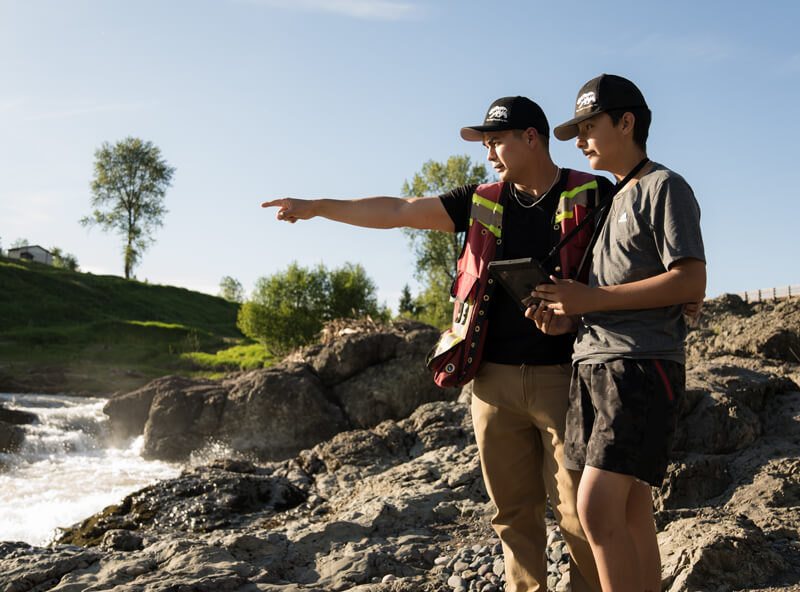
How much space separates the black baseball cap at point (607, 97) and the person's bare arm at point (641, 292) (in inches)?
26.4

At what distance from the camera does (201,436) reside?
1239cm

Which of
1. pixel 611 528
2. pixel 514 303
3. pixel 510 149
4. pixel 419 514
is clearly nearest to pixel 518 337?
pixel 514 303

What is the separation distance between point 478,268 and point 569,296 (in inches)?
27.8

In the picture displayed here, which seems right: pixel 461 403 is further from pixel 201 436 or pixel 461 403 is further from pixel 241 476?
pixel 201 436

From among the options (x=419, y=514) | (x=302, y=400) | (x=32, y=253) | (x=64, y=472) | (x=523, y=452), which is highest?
(x=32, y=253)

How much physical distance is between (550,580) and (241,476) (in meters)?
4.70

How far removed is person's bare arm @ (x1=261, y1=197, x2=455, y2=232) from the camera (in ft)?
11.3

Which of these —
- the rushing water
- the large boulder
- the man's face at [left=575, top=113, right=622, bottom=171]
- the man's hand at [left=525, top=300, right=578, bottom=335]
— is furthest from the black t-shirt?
the large boulder

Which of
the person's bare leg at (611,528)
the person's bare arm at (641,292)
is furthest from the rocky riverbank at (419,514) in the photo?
the person's bare arm at (641,292)

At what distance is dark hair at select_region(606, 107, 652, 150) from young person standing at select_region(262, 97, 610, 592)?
13.8 inches

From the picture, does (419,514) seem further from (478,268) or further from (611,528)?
(611,528)

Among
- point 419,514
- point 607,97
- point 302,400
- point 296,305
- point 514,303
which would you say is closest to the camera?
point 607,97

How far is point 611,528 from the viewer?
2.46 metres

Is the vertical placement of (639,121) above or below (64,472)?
above
